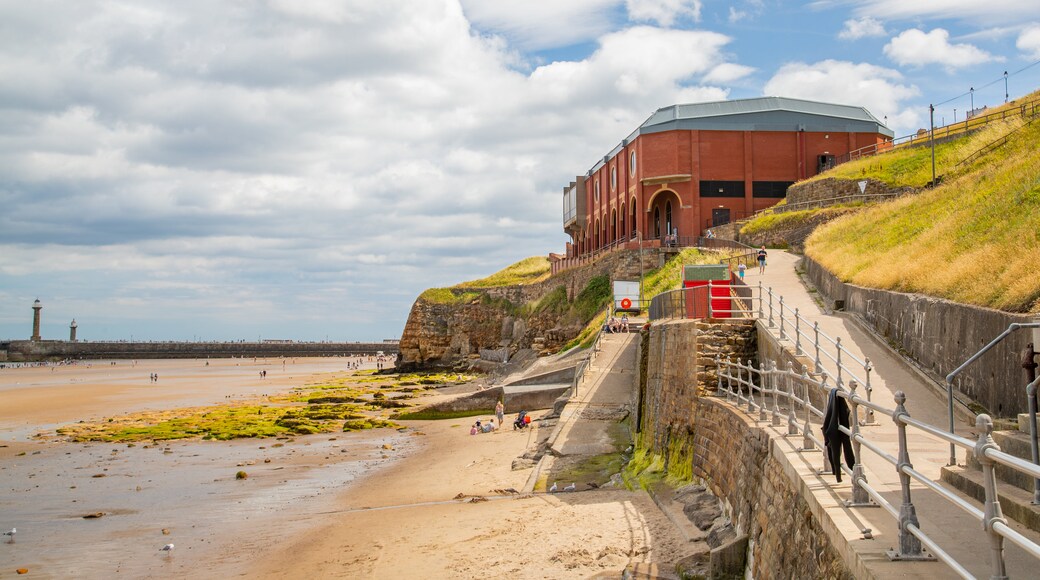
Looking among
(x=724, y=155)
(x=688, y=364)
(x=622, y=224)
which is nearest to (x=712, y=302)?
(x=688, y=364)

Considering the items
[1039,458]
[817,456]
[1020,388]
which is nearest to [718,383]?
[1020,388]

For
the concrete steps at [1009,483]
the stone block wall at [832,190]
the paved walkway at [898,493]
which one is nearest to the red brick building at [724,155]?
the stone block wall at [832,190]

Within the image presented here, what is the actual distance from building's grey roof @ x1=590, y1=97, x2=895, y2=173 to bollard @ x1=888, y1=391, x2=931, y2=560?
45971 millimetres

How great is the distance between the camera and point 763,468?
9.32 m

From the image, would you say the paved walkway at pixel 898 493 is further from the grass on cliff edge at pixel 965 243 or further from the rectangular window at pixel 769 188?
the rectangular window at pixel 769 188

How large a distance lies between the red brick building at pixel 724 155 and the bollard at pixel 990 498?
143ft

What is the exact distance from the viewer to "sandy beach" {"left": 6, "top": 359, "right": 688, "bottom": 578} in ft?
43.0

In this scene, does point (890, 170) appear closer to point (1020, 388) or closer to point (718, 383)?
point (718, 383)

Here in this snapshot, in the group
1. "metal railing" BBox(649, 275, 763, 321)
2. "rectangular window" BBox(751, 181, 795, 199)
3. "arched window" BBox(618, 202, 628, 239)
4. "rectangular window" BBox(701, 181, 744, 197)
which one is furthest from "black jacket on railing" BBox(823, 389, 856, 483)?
"arched window" BBox(618, 202, 628, 239)

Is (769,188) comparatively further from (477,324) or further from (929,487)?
(929,487)

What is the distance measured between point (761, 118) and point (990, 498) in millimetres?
49913

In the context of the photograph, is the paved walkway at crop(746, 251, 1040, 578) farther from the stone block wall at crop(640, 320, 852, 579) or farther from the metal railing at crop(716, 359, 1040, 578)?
the stone block wall at crop(640, 320, 852, 579)

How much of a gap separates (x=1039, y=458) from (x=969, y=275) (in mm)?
7601

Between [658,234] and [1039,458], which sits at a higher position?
[658,234]
